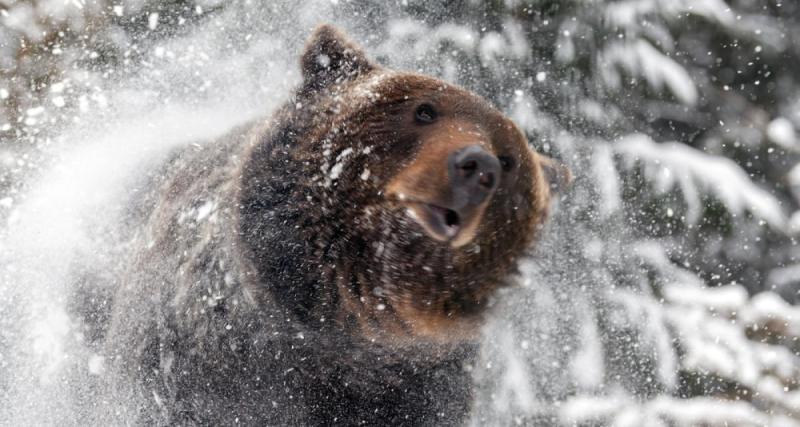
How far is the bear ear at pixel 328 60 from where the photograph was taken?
2865mm

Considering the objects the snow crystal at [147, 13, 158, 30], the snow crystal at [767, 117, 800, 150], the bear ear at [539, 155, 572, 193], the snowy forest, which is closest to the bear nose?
the bear ear at [539, 155, 572, 193]

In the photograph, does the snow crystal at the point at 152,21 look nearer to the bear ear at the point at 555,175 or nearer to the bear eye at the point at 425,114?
the bear eye at the point at 425,114

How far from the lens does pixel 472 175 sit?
2012 millimetres

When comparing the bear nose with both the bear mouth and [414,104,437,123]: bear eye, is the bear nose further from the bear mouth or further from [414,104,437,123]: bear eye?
[414,104,437,123]: bear eye

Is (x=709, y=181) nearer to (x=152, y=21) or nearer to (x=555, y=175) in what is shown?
(x=555, y=175)

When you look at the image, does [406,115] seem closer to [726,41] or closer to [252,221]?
[252,221]

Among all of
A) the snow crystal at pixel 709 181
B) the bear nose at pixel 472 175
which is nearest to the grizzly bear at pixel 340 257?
the bear nose at pixel 472 175

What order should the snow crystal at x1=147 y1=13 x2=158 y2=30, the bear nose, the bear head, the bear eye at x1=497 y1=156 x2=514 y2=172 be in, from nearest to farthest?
the bear nose, the bear head, the bear eye at x1=497 y1=156 x2=514 y2=172, the snow crystal at x1=147 y1=13 x2=158 y2=30

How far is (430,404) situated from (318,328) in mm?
760

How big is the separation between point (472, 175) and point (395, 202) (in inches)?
15.0

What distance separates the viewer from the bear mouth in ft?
6.97

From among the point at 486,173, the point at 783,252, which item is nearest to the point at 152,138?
the point at 486,173

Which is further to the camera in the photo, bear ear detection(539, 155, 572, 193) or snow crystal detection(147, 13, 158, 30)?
snow crystal detection(147, 13, 158, 30)

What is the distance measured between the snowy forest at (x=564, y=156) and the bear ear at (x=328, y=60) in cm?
177
